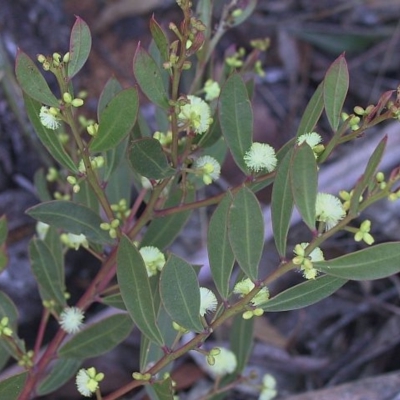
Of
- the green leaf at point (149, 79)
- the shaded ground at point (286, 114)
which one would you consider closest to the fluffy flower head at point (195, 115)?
the green leaf at point (149, 79)

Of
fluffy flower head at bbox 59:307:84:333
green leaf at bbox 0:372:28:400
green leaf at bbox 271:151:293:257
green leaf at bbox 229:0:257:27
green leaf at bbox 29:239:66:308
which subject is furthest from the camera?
green leaf at bbox 229:0:257:27

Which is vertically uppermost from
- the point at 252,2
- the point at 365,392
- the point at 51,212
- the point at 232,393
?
the point at 252,2

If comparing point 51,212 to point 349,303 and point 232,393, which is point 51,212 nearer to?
point 232,393

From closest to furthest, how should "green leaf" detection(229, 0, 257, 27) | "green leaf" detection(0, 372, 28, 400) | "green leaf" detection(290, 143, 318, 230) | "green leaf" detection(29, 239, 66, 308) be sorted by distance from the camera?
"green leaf" detection(290, 143, 318, 230), "green leaf" detection(0, 372, 28, 400), "green leaf" detection(29, 239, 66, 308), "green leaf" detection(229, 0, 257, 27)

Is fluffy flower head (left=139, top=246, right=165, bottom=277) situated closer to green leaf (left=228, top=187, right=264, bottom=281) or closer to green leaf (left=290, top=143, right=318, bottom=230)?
green leaf (left=228, top=187, right=264, bottom=281)

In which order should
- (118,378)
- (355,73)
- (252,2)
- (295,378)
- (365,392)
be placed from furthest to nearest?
1. (355,73)
2. (295,378)
3. (118,378)
4. (365,392)
5. (252,2)

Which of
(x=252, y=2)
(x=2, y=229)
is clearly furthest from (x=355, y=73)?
(x=2, y=229)

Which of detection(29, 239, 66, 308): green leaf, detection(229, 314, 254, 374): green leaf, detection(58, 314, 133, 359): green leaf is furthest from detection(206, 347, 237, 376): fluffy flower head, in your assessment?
detection(29, 239, 66, 308): green leaf

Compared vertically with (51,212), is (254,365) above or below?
below

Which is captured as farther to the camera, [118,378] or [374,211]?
[374,211]
